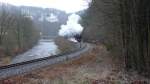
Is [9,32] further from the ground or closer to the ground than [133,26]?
closer to the ground

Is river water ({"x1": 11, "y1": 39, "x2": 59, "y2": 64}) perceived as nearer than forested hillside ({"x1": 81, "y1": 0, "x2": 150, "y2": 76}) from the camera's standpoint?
No

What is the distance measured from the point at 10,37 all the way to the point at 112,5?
5234cm

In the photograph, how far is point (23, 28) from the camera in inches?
4126

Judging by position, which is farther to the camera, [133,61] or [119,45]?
[119,45]

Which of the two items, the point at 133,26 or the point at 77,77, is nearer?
the point at 77,77

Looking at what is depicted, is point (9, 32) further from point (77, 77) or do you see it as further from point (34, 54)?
point (77, 77)

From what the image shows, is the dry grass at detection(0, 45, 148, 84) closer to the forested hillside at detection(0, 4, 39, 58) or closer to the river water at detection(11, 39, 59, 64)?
the river water at detection(11, 39, 59, 64)

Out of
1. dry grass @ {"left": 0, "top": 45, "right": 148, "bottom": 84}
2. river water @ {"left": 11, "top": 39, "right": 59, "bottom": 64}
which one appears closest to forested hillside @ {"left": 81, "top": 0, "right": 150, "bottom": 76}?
dry grass @ {"left": 0, "top": 45, "right": 148, "bottom": 84}

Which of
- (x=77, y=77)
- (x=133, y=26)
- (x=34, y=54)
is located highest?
(x=133, y=26)

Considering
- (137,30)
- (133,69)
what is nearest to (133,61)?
(133,69)

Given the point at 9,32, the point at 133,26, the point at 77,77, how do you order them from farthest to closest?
the point at 9,32 < the point at 133,26 < the point at 77,77

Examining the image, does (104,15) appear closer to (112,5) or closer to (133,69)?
(112,5)

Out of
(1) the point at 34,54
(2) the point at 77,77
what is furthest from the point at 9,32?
(2) the point at 77,77

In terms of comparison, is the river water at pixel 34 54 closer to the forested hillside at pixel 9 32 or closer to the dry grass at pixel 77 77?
the forested hillside at pixel 9 32
